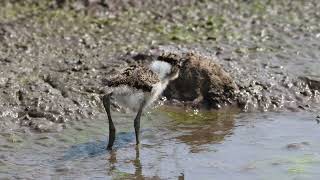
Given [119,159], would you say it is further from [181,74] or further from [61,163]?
[181,74]

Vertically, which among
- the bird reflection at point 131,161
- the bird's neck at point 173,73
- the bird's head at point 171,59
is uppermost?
the bird's head at point 171,59

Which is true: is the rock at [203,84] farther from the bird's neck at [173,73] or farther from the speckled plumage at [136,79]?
the speckled plumage at [136,79]

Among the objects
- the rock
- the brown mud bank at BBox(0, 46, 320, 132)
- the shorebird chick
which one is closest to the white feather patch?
the shorebird chick

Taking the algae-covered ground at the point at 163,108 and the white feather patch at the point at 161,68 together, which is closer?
the algae-covered ground at the point at 163,108

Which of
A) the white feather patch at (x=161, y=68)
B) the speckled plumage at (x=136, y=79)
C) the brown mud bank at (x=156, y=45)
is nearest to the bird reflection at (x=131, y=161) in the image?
the speckled plumage at (x=136, y=79)

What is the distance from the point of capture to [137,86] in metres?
6.91

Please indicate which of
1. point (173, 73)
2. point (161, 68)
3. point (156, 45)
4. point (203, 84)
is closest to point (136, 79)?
point (161, 68)

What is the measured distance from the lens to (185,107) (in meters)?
8.23

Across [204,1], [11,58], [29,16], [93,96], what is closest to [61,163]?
[93,96]

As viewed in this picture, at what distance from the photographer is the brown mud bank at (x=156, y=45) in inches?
320

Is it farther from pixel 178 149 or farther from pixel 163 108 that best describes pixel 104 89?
pixel 178 149

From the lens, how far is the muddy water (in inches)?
255

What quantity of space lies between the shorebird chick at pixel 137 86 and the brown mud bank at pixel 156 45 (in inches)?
30.7

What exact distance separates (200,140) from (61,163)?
1394 millimetres
